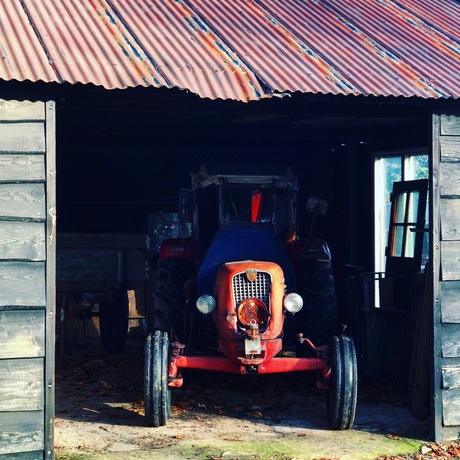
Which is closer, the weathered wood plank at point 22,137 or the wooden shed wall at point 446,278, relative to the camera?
the weathered wood plank at point 22,137

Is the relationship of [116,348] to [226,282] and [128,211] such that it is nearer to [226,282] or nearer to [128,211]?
[128,211]

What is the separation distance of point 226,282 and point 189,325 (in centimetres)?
135

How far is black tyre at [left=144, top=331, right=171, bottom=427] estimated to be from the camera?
8156 mm

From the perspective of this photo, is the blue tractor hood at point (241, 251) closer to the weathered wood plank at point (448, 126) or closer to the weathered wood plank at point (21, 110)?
the weathered wood plank at point (448, 126)

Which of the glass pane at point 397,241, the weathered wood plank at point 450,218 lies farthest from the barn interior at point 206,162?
the weathered wood plank at point 450,218

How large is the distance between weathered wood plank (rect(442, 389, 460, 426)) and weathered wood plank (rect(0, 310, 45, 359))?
3613mm

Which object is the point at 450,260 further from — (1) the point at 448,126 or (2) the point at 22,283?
(2) the point at 22,283

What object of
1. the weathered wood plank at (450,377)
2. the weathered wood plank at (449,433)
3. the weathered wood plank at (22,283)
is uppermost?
the weathered wood plank at (22,283)

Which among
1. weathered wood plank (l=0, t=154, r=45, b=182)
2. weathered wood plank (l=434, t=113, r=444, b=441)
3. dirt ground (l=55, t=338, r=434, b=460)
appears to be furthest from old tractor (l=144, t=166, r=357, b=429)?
weathered wood plank (l=0, t=154, r=45, b=182)

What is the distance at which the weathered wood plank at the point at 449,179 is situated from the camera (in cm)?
795

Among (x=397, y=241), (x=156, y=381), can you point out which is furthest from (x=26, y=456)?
(x=397, y=241)

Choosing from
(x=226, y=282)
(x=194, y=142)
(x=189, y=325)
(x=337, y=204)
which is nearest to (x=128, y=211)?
(x=194, y=142)

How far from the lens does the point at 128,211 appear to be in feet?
45.2

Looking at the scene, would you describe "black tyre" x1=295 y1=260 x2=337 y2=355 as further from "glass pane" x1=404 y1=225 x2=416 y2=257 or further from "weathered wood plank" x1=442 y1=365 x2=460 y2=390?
"weathered wood plank" x1=442 y1=365 x2=460 y2=390
